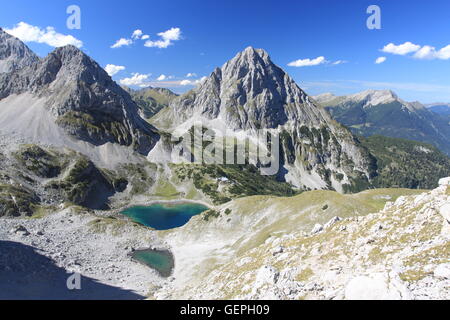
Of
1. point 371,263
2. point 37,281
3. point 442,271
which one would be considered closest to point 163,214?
point 37,281

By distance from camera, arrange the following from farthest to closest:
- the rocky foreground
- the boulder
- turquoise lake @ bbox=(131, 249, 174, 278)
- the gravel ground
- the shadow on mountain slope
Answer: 1. turquoise lake @ bbox=(131, 249, 174, 278)
2. the gravel ground
3. the shadow on mountain slope
4. the rocky foreground
5. the boulder

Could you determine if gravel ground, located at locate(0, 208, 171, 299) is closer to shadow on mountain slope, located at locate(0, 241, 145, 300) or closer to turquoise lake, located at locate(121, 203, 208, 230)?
shadow on mountain slope, located at locate(0, 241, 145, 300)

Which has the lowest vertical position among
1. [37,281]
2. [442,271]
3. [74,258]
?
[74,258]

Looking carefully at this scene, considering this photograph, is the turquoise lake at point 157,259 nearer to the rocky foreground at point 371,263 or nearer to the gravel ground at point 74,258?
the gravel ground at point 74,258

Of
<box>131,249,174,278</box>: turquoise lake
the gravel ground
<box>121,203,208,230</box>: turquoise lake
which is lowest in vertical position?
<box>121,203,208,230</box>: turquoise lake

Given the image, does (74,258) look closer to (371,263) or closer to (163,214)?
(371,263)

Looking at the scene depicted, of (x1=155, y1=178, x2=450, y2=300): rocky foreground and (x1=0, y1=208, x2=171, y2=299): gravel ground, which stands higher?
(x1=155, y1=178, x2=450, y2=300): rocky foreground

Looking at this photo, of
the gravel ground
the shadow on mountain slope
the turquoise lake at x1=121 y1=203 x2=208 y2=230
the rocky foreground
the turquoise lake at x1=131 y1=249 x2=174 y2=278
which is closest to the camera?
the rocky foreground

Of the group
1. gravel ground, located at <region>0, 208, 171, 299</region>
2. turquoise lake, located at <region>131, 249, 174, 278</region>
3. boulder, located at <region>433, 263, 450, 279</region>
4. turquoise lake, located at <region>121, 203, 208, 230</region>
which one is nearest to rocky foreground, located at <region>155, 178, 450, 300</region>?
boulder, located at <region>433, 263, 450, 279</region>
